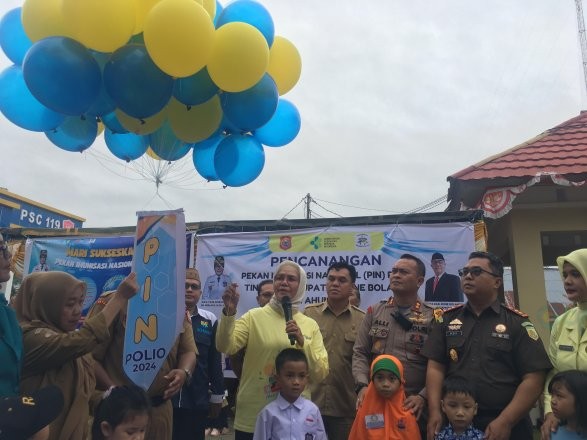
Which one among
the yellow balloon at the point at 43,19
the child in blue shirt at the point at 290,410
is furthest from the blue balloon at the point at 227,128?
the child in blue shirt at the point at 290,410

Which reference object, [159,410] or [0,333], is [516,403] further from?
[0,333]

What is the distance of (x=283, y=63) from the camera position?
3.92 metres

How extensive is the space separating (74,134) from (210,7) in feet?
4.75

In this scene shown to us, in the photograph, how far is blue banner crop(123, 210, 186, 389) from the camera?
2.45 m

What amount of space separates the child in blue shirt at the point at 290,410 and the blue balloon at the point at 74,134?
2384 millimetres

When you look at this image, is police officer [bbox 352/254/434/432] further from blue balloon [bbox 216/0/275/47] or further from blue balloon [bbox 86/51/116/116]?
blue balloon [bbox 86/51/116/116]

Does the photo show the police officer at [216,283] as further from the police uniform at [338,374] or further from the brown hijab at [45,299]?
the brown hijab at [45,299]

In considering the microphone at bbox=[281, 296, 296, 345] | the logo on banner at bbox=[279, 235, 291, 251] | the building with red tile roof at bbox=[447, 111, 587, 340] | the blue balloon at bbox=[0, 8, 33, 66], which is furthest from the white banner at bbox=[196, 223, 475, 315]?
the blue balloon at bbox=[0, 8, 33, 66]

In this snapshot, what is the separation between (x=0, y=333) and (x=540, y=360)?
246 centimetres

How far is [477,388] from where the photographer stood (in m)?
2.53

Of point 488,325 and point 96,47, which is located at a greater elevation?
point 96,47

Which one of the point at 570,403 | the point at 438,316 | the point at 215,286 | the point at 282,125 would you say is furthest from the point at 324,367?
the point at 215,286

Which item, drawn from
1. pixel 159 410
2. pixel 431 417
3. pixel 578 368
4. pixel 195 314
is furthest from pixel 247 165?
pixel 578 368

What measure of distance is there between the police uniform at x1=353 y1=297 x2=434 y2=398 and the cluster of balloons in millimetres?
1632
